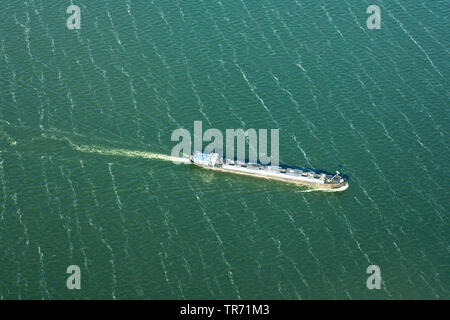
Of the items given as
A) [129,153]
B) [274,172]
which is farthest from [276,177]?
[129,153]

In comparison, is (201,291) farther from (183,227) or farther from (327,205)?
(327,205)

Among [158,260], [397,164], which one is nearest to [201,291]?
[158,260]

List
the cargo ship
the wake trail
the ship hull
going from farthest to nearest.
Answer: the wake trail < the cargo ship < the ship hull

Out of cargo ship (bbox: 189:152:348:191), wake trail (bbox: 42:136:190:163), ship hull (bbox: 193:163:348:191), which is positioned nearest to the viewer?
ship hull (bbox: 193:163:348:191)

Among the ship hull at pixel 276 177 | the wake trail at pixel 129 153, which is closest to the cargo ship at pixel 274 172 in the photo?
the ship hull at pixel 276 177

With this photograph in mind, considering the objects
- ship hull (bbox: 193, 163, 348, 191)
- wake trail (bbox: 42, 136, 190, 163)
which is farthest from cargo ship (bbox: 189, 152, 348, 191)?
wake trail (bbox: 42, 136, 190, 163)

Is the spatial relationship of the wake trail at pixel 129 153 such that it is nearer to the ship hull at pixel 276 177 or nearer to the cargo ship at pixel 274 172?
the cargo ship at pixel 274 172

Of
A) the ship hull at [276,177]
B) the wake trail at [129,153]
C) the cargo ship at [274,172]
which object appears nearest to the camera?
the ship hull at [276,177]

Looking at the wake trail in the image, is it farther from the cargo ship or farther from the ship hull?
the ship hull
